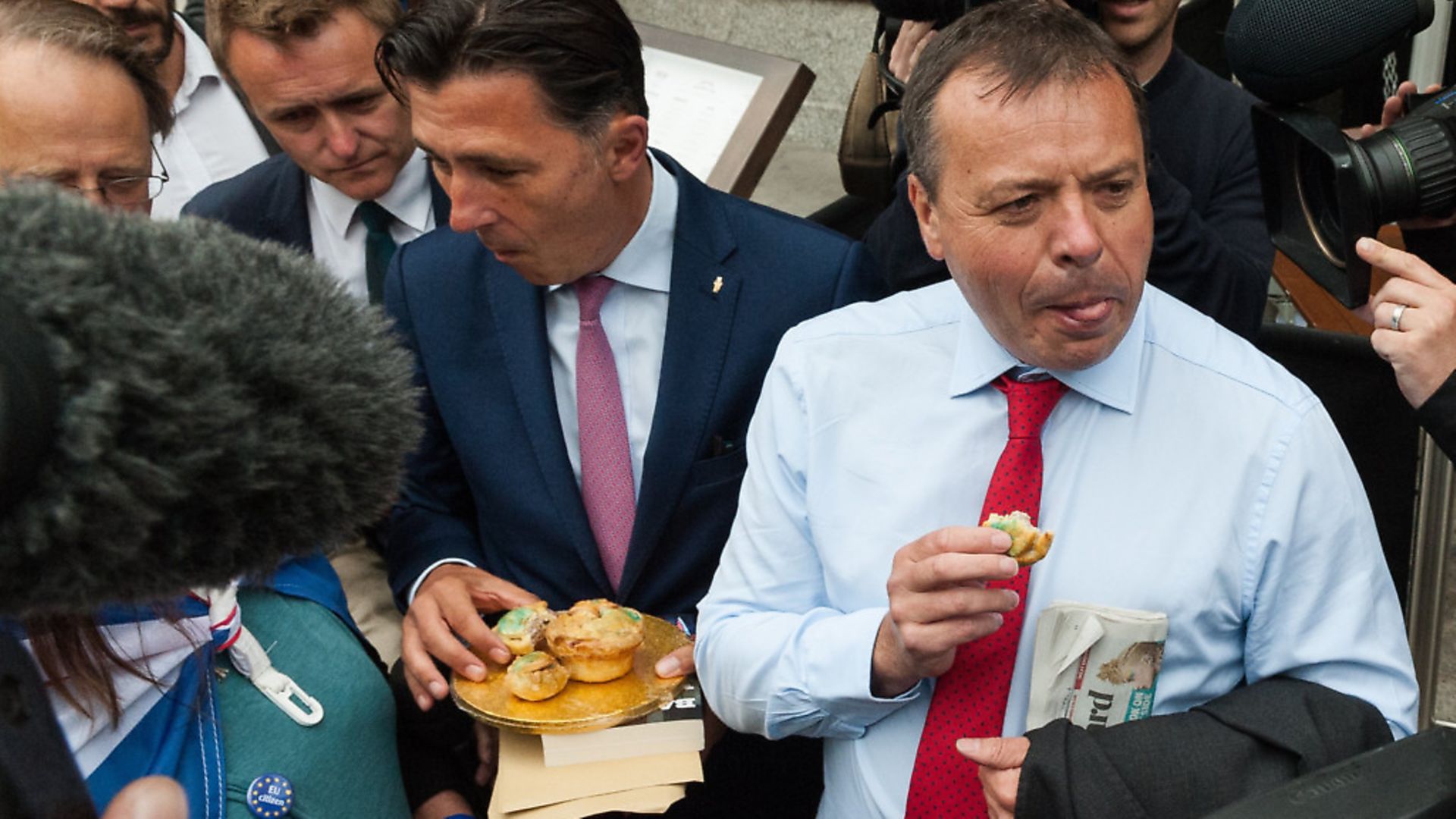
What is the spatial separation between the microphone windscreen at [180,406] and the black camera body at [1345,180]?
152cm

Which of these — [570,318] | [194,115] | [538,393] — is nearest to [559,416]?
[538,393]

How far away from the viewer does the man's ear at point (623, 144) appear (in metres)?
2.39

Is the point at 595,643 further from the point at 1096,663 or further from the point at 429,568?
the point at 1096,663

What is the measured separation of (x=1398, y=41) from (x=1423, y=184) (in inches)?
8.0

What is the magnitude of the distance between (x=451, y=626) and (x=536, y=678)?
0.84 feet

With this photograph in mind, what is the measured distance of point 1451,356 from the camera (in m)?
1.87

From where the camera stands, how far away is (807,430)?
2.01m

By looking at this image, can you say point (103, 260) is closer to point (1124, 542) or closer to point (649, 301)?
point (1124, 542)

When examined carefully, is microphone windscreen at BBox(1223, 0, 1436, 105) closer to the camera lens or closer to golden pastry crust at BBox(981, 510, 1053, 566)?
the camera lens

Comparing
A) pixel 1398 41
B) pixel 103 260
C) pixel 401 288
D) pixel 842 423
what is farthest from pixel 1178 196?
pixel 103 260

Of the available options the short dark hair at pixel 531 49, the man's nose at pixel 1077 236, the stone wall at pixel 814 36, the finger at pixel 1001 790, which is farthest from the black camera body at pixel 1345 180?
the stone wall at pixel 814 36

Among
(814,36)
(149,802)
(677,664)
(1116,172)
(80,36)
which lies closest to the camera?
(149,802)

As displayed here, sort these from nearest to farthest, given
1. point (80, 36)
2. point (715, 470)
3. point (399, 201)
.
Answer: point (80, 36)
point (715, 470)
point (399, 201)

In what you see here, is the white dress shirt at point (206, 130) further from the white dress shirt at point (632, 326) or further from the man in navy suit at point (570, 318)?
the white dress shirt at point (632, 326)
